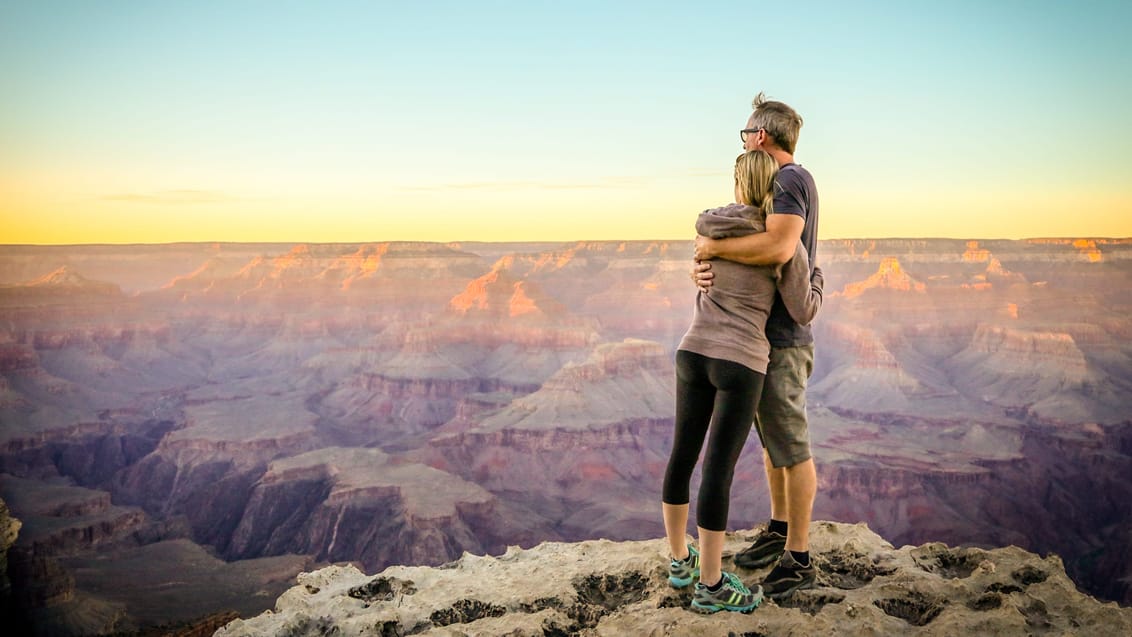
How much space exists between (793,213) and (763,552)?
2.14 m

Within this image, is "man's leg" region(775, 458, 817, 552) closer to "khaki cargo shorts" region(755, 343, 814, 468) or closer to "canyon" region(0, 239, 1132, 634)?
"khaki cargo shorts" region(755, 343, 814, 468)

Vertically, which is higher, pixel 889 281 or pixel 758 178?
pixel 758 178

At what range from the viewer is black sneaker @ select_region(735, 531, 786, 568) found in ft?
16.1

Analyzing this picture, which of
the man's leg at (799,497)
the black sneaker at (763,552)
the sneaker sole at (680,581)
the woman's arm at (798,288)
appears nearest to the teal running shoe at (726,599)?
the sneaker sole at (680,581)

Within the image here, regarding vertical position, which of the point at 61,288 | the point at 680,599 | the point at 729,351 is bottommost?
the point at 61,288

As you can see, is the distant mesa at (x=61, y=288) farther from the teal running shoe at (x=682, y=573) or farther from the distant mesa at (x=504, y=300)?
the teal running shoe at (x=682, y=573)

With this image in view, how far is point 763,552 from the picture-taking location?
4938mm

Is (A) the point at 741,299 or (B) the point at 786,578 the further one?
(B) the point at 786,578

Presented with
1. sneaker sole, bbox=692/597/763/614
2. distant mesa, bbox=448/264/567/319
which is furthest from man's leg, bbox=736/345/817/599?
distant mesa, bbox=448/264/567/319

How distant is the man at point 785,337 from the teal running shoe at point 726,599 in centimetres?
34

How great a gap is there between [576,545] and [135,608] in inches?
1088

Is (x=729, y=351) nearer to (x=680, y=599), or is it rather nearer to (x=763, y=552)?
(x=680, y=599)

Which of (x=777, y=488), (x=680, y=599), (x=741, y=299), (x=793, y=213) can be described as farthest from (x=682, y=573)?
(x=793, y=213)

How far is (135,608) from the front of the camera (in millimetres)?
28062
